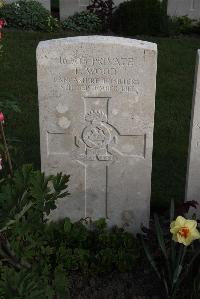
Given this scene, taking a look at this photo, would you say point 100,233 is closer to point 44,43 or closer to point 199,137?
point 199,137

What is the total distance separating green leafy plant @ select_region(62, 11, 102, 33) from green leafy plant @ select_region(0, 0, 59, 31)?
23 centimetres

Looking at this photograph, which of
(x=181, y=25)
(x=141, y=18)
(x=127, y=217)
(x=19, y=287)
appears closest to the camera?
(x=19, y=287)

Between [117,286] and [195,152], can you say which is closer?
[117,286]

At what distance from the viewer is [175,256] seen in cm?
363

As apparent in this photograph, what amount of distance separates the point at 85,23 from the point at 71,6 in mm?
670

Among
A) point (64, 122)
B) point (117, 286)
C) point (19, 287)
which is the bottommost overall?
point (117, 286)

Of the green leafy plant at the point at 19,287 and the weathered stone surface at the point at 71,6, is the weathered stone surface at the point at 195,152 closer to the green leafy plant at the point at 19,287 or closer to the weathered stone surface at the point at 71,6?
the green leafy plant at the point at 19,287

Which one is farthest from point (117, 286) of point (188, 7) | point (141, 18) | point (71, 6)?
point (188, 7)

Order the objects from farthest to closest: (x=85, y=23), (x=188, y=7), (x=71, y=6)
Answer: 1. (x=188, y=7)
2. (x=71, y=6)
3. (x=85, y=23)

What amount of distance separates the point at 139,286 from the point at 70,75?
1514mm

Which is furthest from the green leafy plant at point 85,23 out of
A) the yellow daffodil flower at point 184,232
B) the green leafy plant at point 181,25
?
the yellow daffodil flower at point 184,232

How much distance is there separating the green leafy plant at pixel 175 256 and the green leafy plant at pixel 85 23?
6.56m

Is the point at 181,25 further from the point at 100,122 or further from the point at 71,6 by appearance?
the point at 100,122

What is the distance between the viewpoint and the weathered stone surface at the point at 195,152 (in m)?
3.74
